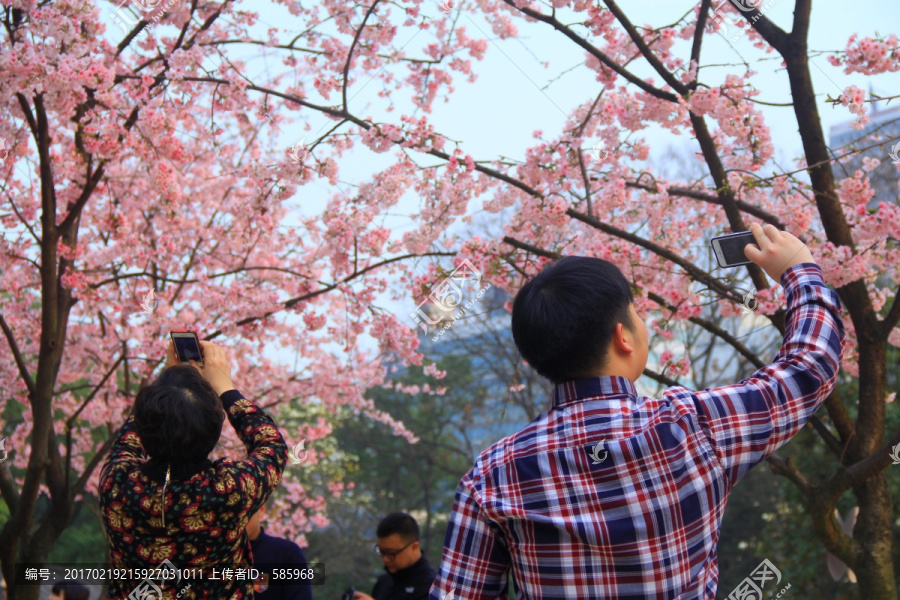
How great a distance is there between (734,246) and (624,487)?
50 cm

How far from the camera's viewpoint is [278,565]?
109 inches

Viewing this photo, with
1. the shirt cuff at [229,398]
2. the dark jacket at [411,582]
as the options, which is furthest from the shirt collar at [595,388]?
the dark jacket at [411,582]

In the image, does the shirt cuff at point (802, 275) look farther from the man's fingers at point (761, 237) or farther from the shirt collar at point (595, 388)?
the shirt collar at point (595, 388)

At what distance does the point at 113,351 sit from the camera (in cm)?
616

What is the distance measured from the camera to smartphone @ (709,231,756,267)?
1312 millimetres

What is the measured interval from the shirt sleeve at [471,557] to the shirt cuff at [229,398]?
88 cm

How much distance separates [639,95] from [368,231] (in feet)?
6.59

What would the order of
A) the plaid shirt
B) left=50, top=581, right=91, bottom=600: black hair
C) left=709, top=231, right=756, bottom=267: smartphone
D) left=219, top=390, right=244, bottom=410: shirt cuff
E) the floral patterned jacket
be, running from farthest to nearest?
left=50, top=581, right=91, bottom=600: black hair → left=219, top=390, right=244, bottom=410: shirt cuff → the floral patterned jacket → left=709, top=231, right=756, bottom=267: smartphone → the plaid shirt

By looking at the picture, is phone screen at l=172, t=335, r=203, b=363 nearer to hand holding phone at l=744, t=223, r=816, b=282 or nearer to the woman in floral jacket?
the woman in floral jacket

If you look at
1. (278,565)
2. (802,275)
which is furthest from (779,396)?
(278,565)

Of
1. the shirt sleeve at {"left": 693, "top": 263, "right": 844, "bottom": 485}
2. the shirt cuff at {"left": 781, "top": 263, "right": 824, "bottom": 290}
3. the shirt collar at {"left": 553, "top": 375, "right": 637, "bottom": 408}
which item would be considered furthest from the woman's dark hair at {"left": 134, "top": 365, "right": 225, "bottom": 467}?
the shirt cuff at {"left": 781, "top": 263, "right": 824, "bottom": 290}

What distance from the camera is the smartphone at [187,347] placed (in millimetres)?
1905

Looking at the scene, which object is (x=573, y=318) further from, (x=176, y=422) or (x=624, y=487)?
(x=176, y=422)

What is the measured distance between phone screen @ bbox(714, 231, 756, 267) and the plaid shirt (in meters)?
0.21
